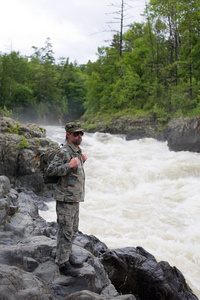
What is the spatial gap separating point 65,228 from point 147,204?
6.86m

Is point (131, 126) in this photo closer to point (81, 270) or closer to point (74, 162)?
point (74, 162)

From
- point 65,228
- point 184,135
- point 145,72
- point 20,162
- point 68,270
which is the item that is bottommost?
point 68,270

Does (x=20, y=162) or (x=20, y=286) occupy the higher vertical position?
(x=20, y=162)

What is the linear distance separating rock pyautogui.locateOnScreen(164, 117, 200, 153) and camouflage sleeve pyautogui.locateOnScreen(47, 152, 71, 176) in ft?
45.7

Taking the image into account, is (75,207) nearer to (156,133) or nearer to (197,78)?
(156,133)

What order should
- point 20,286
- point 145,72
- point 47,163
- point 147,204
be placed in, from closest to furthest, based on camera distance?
point 20,286 < point 47,163 < point 147,204 < point 145,72

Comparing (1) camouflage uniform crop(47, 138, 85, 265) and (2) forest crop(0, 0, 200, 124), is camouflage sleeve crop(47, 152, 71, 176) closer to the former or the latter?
(1) camouflage uniform crop(47, 138, 85, 265)

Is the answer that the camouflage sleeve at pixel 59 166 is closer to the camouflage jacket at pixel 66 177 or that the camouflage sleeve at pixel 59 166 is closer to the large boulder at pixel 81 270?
the camouflage jacket at pixel 66 177

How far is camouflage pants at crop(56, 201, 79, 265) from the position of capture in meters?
3.63

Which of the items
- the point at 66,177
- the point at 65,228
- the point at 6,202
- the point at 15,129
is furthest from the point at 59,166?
the point at 15,129

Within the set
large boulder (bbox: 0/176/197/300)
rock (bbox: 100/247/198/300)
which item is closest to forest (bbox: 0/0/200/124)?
large boulder (bbox: 0/176/197/300)

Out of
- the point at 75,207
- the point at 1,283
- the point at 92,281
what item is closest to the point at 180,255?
the point at 92,281

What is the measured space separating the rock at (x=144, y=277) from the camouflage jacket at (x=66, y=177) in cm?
215

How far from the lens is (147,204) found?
10.1m
